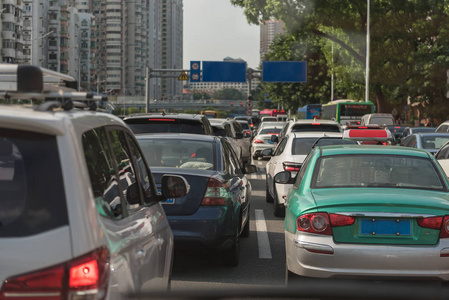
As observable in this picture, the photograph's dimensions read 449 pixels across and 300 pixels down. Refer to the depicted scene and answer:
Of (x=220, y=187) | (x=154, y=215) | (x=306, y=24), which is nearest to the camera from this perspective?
(x=154, y=215)

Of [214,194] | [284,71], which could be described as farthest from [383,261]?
[284,71]

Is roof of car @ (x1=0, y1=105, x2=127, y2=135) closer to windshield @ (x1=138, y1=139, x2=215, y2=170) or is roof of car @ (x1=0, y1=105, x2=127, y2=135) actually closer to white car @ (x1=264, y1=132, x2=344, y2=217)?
windshield @ (x1=138, y1=139, x2=215, y2=170)

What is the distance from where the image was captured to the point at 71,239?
285 cm

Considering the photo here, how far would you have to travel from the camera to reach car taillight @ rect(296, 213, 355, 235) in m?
6.08

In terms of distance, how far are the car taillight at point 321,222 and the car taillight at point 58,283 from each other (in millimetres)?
3453

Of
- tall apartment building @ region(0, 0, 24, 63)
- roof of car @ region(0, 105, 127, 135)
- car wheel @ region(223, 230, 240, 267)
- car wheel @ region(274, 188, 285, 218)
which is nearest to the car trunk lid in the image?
car wheel @ region(223, 230, 240, 267)

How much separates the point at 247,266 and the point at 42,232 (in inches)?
233

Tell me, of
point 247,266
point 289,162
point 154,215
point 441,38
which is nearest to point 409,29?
point 441,38

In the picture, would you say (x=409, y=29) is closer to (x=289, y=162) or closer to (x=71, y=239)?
(x=289, y=162)

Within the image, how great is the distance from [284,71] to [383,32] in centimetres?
1194

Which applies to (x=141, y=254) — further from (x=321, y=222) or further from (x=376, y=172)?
(x=376, y=172)

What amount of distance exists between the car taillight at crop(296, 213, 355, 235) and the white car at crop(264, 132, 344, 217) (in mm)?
6057

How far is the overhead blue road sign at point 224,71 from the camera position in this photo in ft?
195

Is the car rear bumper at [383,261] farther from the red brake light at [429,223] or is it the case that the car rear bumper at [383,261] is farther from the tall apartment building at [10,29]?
the tall apartment building at [10,29]
